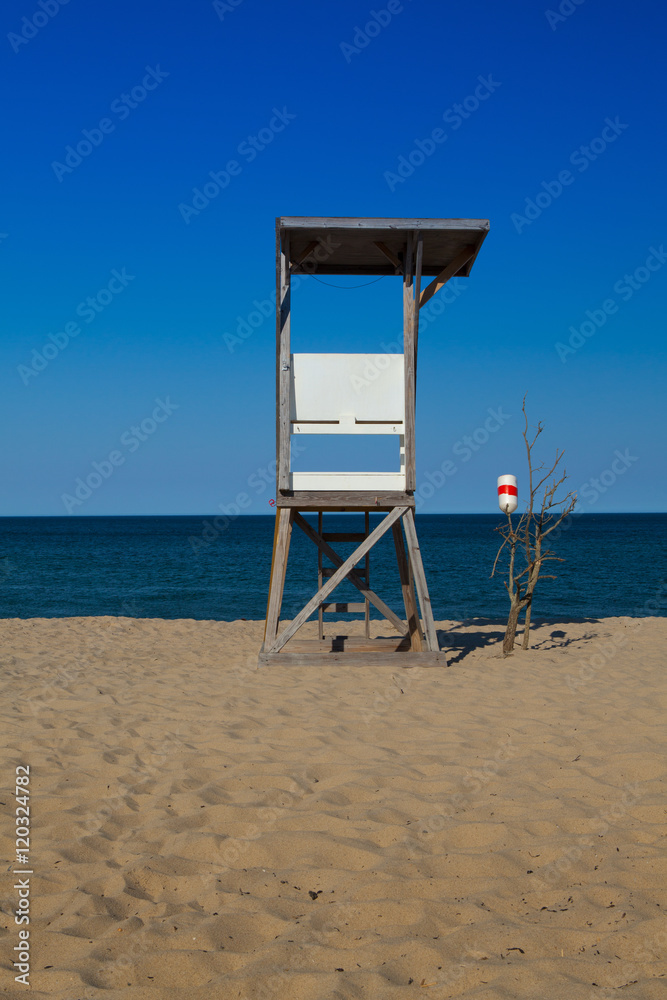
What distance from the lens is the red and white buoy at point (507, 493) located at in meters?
8.73

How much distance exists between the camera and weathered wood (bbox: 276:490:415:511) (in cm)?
818

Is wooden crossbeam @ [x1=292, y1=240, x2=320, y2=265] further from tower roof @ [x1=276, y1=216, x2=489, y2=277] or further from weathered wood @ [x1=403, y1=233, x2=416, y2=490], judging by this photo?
weathered wood @ [x1=403, y1=233, x2=416, y2=490]

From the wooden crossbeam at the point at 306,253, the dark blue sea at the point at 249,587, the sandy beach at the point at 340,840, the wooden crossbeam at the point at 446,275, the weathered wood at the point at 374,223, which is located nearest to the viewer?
the sandy beach at the point at 340,840

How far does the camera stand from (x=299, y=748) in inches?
198

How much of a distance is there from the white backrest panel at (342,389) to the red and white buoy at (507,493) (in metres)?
1.72

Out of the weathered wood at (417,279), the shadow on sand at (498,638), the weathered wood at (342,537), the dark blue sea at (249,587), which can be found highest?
the weathered wood at (417,279)

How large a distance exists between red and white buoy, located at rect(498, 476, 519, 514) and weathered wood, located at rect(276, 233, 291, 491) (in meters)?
2.86

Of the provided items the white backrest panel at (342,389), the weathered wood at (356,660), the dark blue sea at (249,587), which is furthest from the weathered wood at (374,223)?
the dark blue sea at (249,587)

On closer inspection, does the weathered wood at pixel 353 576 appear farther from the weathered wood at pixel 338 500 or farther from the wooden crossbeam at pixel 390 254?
the wooden crossbeam at pixel 390 254

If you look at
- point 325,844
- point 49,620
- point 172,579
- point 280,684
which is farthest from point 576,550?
point 325,844

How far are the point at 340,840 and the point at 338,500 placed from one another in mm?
4904

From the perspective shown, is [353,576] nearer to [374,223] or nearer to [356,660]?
[356,660]

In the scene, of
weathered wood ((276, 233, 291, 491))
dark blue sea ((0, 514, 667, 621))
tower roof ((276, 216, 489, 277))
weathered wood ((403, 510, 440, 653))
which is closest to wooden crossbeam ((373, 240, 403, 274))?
tower roof ((276, 216, 489, 277))

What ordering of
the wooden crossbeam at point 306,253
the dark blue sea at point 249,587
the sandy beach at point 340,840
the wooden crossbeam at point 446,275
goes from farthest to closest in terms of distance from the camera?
the dark blue sea at point 249,587, the wooden crossbeam at point 446,275, the wooden crossbeam at point 306,253, the sandy beach at point 340,840
